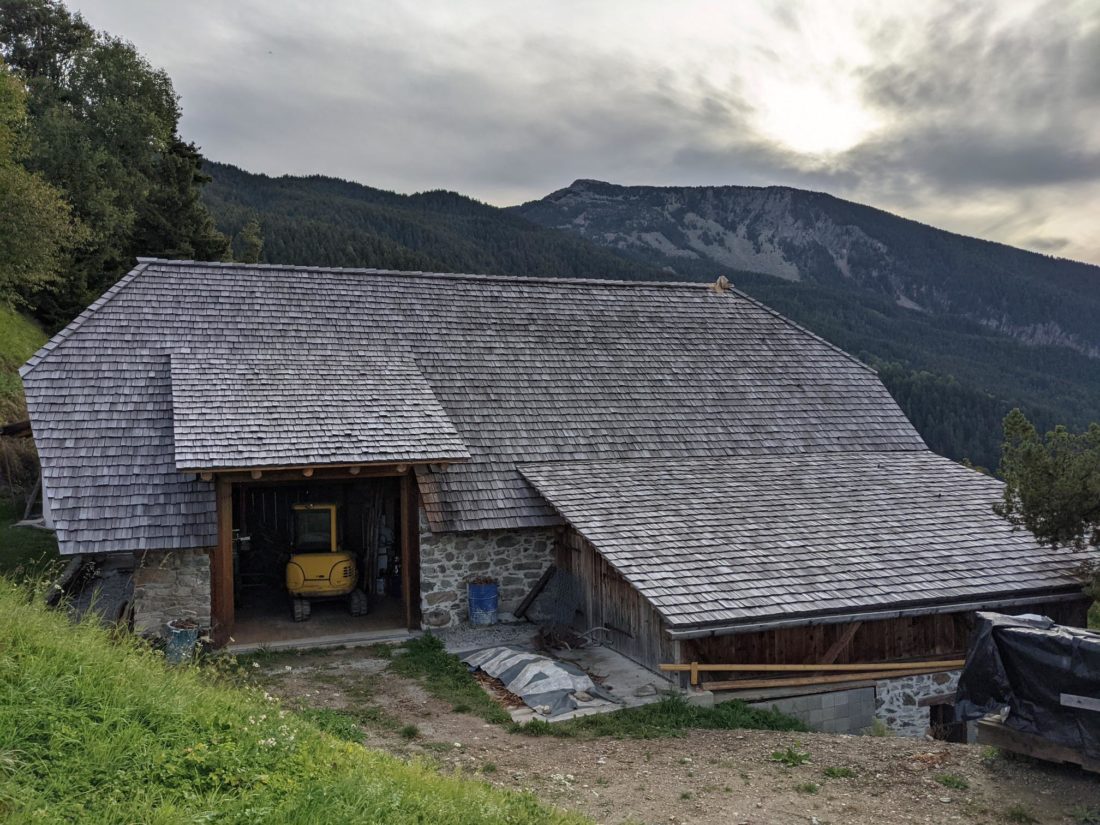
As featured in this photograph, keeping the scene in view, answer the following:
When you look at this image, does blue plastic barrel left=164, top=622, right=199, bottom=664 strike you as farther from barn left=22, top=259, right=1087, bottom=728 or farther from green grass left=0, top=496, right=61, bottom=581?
green grass left=0, top=496, right=61, bottom=581

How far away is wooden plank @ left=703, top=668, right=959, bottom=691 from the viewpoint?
9969 mm

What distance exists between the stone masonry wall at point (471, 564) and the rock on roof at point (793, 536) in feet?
3.27

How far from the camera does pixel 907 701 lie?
431 inches

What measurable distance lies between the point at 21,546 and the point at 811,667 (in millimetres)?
13270

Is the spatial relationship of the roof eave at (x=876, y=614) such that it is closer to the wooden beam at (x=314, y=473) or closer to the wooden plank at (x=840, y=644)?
the wooden plank at (x=840, y=644)

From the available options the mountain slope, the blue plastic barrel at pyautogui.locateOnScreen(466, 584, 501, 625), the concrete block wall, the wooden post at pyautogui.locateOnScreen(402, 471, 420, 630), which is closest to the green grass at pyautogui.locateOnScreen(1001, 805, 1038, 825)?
the concrete block wall

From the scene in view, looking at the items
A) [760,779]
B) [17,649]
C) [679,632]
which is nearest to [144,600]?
[17,649]

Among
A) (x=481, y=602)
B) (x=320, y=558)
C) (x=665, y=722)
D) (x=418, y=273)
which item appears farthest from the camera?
(x=418, y=273)

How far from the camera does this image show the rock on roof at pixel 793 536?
10062mm

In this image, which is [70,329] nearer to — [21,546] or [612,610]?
[21,546]

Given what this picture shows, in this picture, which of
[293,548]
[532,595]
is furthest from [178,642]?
[532,595]

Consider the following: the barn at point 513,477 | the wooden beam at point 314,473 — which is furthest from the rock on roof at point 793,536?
the wooden beam at point 314,473

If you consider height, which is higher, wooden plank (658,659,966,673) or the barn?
the barn

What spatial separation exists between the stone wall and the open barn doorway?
659cm
